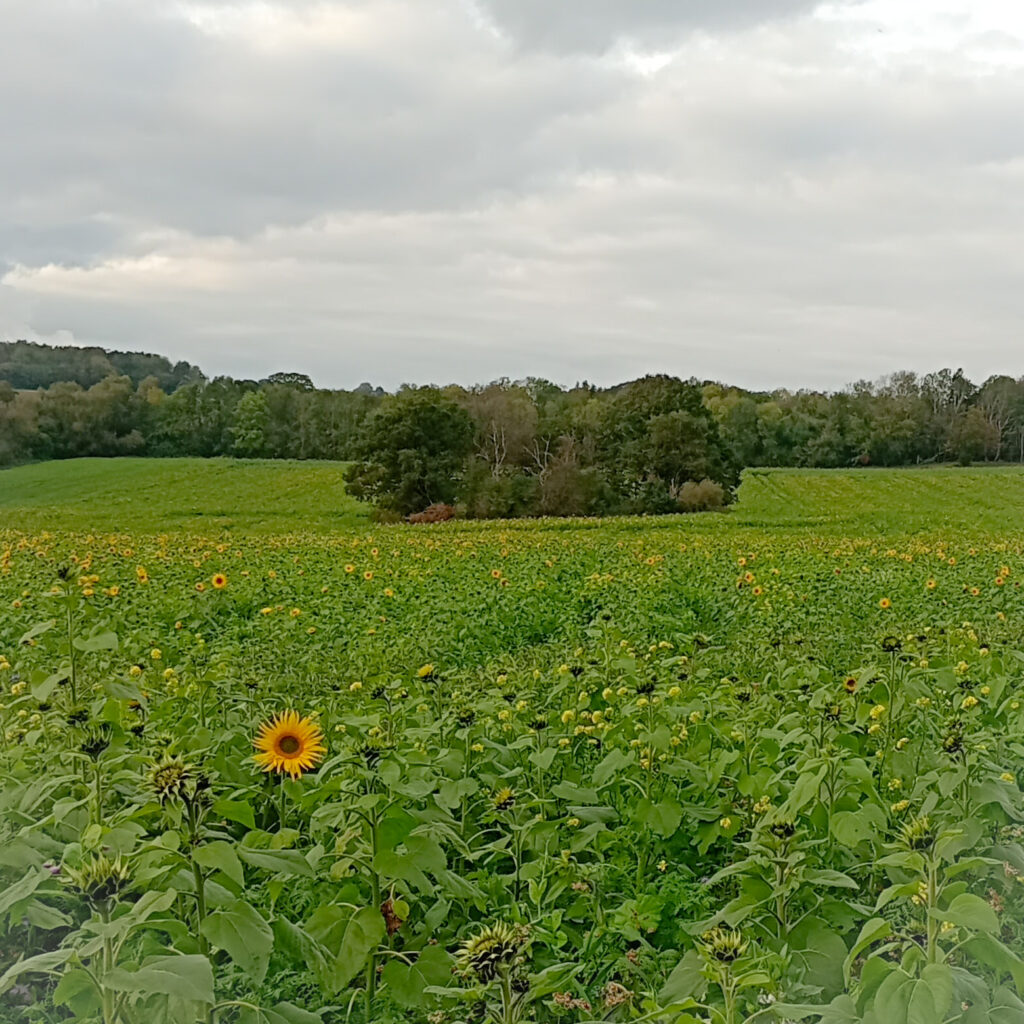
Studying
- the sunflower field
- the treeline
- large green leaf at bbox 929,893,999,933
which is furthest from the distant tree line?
large green leaf at bbox 929,893,999,933

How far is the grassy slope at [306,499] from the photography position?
30.0ft

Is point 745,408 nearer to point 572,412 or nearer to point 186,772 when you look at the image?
point 572,412

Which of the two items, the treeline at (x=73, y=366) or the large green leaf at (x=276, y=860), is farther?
the treeline at (x=73, y=366)

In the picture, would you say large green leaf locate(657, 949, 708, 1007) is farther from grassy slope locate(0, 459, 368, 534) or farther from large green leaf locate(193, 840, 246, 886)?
grassy slope locate(0, 459, 368, 534)

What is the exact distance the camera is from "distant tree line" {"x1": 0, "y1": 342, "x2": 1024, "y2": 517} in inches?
335

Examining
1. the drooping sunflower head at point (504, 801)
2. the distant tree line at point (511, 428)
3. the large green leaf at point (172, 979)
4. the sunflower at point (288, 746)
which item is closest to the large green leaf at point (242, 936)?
the large green leaf at point (172, 979)

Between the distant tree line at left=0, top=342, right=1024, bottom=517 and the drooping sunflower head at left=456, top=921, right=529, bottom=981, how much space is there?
25.8 ft

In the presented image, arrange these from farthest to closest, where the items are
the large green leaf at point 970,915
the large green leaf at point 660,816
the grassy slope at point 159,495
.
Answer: the grassy slope at point 159,495, the large green leaf at point 660,816, the large green leaf at point 970,915

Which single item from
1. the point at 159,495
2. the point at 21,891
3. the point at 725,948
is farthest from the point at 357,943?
the point at 159,495

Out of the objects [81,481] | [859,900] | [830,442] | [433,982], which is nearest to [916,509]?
[830,442]

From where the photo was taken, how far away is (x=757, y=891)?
6.29 ft

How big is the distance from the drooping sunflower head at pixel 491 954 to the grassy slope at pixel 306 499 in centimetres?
838

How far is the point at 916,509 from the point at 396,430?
395 inches

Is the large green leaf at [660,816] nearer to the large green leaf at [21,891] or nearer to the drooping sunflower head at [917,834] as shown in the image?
the drooping sunflower head at [917,834]
